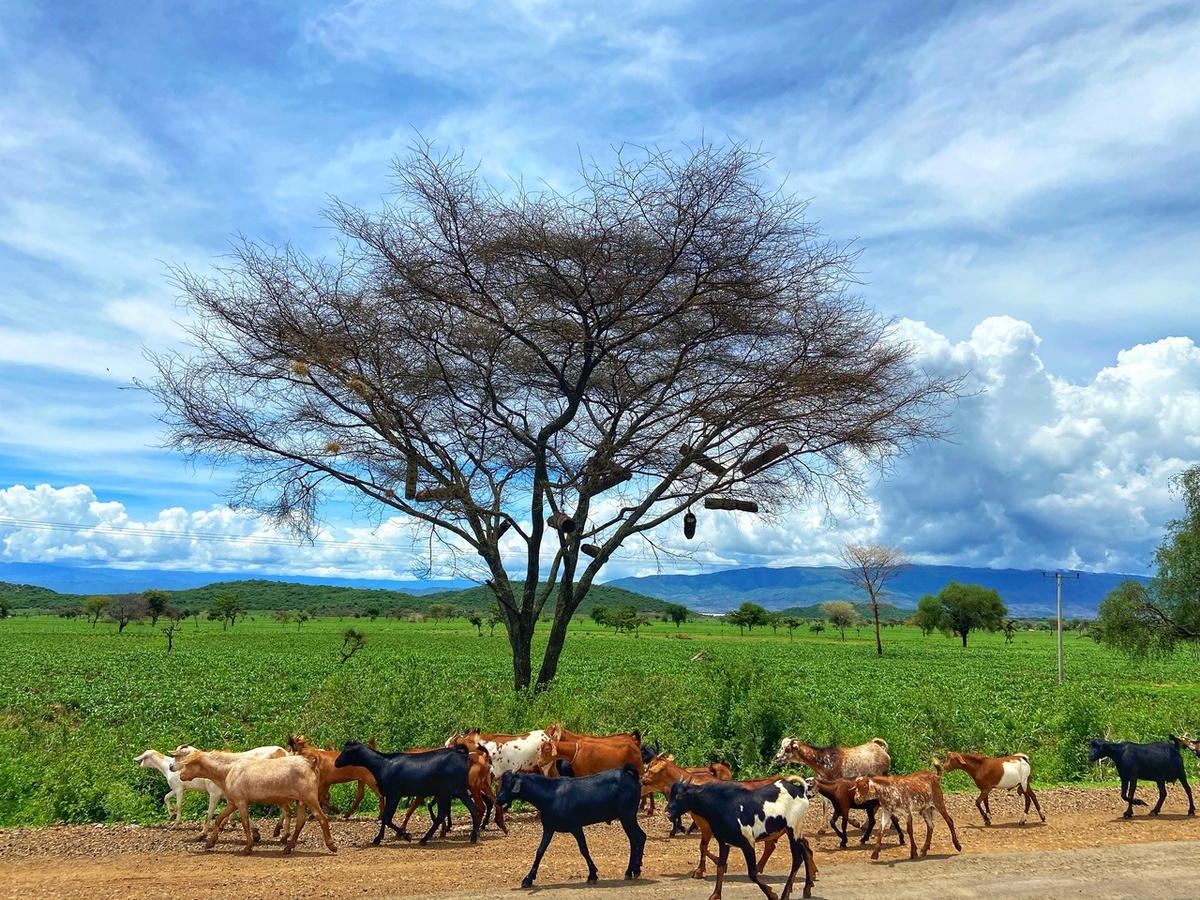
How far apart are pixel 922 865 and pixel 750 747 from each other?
5611mm

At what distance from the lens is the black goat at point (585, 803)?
7.10m

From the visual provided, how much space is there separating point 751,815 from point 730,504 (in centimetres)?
1246

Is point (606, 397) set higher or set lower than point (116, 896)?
higher

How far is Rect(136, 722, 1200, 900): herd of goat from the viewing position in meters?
6.77

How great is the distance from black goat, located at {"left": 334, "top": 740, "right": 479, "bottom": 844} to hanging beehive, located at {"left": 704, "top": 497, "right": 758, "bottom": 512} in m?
11.3

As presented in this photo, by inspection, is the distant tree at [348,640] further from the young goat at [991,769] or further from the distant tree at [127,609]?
the distant tree at [127,609]

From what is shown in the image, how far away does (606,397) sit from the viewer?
20188 mm

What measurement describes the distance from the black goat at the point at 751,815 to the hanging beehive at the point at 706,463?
11473 millimetres

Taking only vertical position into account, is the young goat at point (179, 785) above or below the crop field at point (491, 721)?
above

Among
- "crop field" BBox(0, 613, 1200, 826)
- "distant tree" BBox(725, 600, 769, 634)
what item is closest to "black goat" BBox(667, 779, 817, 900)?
"crop field" BBox(0, 613, 1200, 826)

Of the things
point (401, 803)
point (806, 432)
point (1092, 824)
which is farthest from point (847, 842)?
point (806, 432)

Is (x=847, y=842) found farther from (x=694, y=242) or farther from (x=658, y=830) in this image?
(x=694, y=242)

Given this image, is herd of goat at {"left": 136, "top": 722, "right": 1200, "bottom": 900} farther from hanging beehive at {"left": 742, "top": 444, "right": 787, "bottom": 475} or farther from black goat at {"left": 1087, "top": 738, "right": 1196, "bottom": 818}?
A: hanging beehive at {"left": 742, "top": 444, "right": 787, "bottom": 475}

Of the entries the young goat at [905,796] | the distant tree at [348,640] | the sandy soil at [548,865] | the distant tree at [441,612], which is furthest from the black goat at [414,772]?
the distant tree at [441,612]
